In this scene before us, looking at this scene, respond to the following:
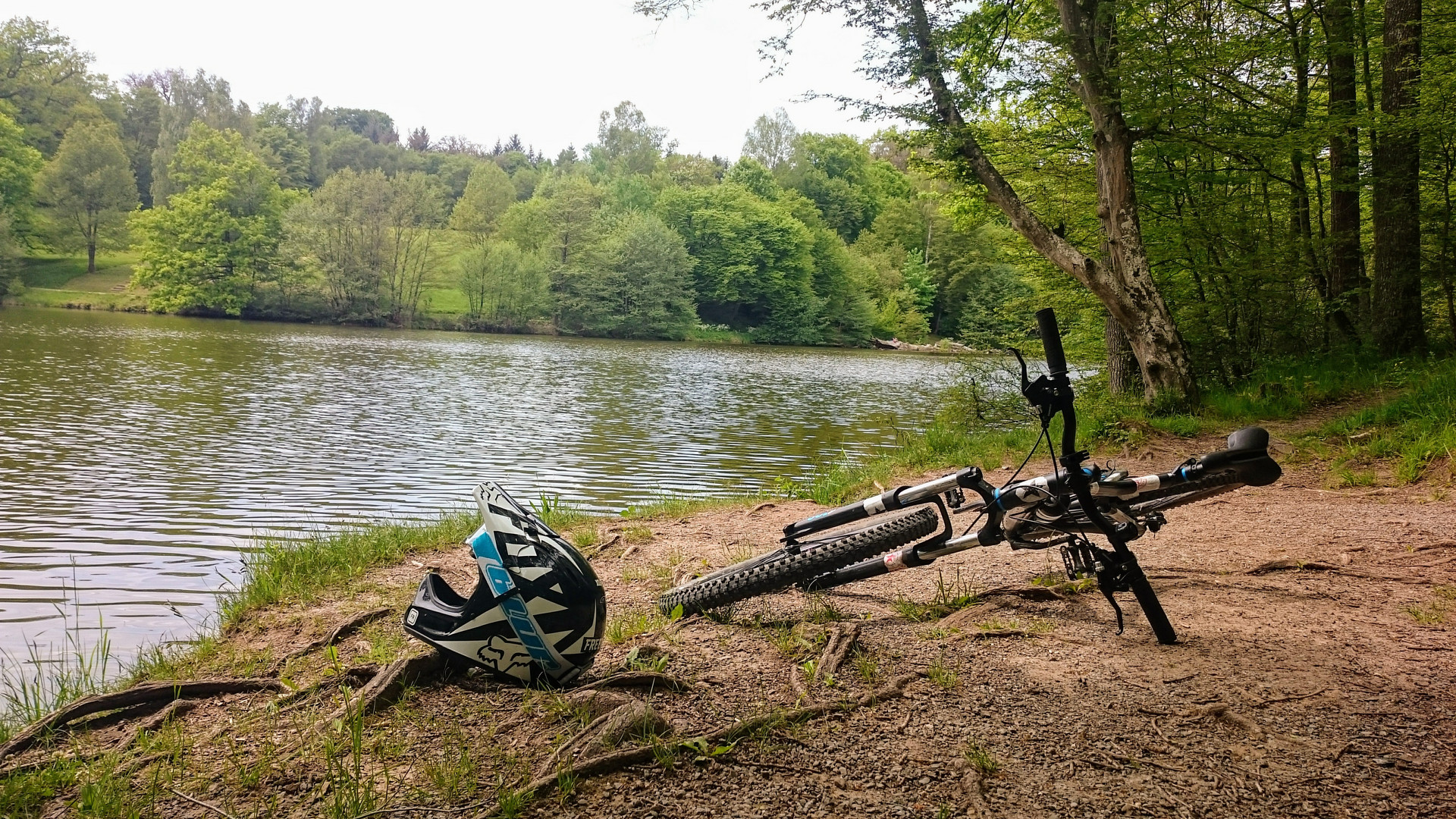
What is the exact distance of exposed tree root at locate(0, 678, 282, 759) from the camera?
3373 mm

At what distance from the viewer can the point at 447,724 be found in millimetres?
3410

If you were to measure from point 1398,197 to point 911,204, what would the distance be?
86888mm

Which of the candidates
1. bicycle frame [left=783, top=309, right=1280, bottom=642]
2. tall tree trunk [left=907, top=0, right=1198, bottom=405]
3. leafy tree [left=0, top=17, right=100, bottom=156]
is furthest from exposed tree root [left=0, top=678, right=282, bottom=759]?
leafy tree [left=0, top=17, right=100, bottom=156]

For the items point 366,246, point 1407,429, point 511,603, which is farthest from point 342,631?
point 366,246

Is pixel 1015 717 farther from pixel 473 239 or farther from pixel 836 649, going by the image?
pixel 473 239

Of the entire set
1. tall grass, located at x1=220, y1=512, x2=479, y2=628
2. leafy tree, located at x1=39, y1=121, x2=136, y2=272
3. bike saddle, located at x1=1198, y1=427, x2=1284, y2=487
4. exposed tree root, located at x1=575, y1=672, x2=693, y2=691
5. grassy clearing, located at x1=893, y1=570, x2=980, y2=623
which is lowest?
tall grass, located at x1=220, y1=512, x2=479, y2=628

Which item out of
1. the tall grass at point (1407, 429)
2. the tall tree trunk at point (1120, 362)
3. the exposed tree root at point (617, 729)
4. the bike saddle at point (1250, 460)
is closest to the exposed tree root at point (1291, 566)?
the bike saddle at point (1250, 460)

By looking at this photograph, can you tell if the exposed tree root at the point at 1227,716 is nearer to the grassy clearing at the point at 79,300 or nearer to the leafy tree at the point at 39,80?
the grassy clearing at the point at 79,300

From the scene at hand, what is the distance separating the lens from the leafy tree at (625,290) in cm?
7512

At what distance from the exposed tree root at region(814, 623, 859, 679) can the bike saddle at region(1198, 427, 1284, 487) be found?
177 centimetres

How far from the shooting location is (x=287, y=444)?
16.1 metres

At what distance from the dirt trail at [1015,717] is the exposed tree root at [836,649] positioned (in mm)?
58

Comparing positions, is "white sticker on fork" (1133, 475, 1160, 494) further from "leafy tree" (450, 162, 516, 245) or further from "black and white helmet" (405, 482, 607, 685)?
"leafy tree" (450, 162, 516, 245)

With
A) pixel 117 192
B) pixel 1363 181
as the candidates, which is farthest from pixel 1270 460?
pixel 117 192
